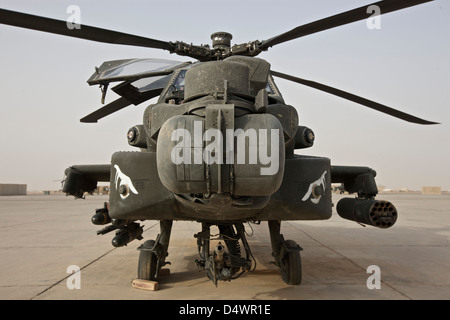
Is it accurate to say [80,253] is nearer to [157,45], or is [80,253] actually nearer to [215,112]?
[157,45]

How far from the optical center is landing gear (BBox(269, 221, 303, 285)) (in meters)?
4.18

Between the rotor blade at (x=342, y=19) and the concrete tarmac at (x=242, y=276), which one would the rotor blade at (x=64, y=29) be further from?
the concrete tarmac at (x=242, y=276)

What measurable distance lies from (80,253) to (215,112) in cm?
528

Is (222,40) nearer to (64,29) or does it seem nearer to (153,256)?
(64,29)

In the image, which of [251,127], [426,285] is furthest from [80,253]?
[426,285]

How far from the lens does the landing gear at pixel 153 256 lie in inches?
163

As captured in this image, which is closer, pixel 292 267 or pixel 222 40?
pixel 292 267

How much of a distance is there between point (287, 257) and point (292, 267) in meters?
Result: 0.15

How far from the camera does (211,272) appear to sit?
347 cm

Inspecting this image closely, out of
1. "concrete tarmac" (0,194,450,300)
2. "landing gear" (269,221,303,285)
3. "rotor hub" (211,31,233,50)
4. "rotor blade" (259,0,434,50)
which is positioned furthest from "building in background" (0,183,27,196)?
"rotor blade" (259,0,434,50)

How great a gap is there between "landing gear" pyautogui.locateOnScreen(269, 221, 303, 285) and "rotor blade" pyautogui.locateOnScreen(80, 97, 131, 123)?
3.21 m
